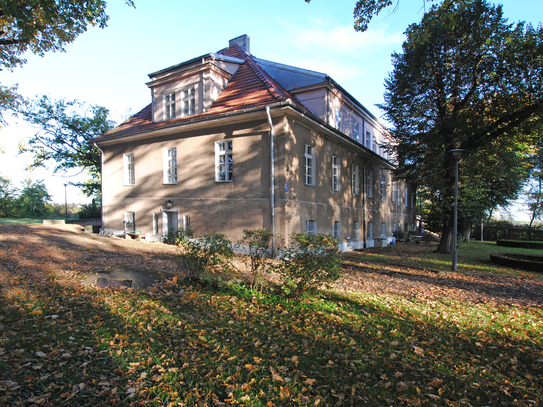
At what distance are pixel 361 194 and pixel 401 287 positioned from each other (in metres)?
11.8

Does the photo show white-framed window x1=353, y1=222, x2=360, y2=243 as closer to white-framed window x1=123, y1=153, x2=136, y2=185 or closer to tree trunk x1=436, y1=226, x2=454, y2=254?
tree trunk x1=436, y1=226, x2=454, y2=254

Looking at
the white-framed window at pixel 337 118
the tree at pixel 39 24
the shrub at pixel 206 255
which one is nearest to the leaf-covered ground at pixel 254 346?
the shrub at pixel 206 255

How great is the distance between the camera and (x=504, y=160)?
679 inches

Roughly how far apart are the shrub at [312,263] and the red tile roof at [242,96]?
762 cm

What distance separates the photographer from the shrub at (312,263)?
609cm

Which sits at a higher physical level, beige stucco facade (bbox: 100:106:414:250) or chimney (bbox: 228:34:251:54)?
chimney (bbox: 228:34:251:54)

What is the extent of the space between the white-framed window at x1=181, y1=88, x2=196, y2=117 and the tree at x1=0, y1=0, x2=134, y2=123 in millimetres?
4836

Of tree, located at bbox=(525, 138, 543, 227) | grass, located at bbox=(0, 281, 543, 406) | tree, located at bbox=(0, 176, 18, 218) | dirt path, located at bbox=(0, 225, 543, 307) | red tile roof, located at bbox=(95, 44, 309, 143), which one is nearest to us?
grass, located at bbox=(0, 281, 543, 406)

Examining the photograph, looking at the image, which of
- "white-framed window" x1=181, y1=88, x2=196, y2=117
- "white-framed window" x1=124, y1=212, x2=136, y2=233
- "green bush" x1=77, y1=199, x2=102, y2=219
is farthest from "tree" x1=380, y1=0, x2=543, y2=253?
"green bush" x1=77, y1=199, x2=102, y2=219

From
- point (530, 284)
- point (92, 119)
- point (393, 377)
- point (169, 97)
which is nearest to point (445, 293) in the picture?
point (530, 284)

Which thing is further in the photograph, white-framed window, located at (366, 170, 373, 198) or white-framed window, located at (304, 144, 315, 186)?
white-framed window, located at (366, 170, 373, 198)

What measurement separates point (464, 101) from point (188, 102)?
14013 mm

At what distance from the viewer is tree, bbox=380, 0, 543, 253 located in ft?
44.2

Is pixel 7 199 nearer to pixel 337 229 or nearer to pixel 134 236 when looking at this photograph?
pixel 134 236
